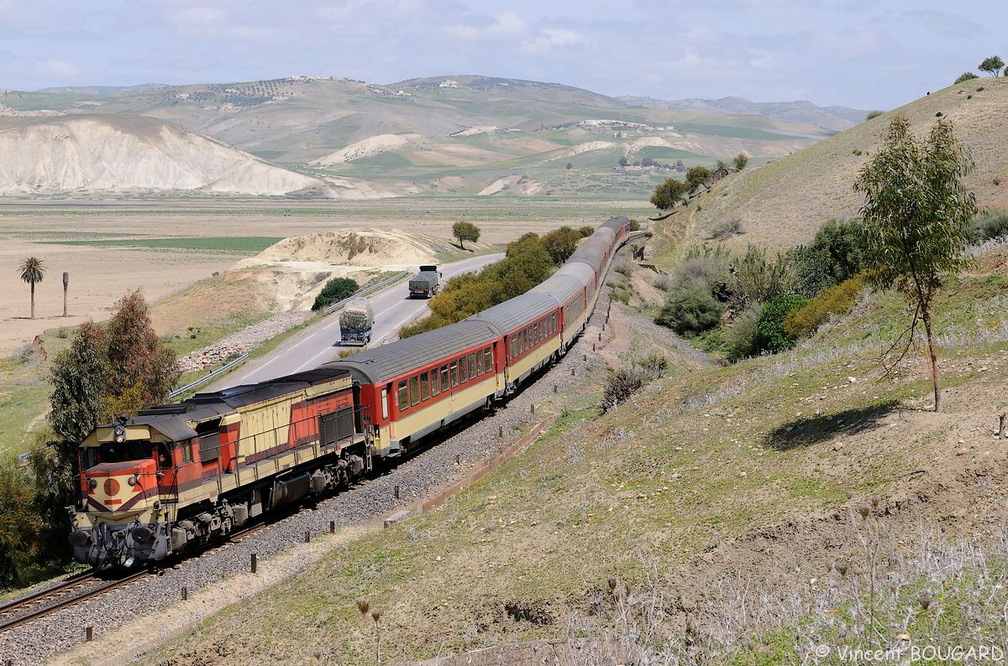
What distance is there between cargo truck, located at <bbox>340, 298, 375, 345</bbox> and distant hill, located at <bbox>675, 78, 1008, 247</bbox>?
41596 millimetres

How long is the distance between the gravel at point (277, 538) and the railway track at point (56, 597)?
10.9 inches

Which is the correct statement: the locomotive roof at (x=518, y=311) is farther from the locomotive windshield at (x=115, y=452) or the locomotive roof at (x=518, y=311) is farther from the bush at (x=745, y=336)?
the locomotive windshield at (x=115, y=452)

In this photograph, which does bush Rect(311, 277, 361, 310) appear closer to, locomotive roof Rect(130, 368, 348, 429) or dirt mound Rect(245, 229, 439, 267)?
dirt mound Rect(245, 229, 439, 267)

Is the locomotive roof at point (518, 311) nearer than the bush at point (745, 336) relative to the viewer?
Yes

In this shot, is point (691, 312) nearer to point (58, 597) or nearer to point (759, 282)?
point (759, 282)

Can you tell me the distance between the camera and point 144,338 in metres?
37.1

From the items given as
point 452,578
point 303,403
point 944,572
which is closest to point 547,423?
point 303,403

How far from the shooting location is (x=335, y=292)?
7794 cm

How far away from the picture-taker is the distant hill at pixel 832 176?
80.1 m

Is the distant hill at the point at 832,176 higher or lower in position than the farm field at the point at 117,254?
higher

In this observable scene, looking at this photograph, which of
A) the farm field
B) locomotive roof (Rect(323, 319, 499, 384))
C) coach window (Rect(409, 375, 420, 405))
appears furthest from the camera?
the farm field

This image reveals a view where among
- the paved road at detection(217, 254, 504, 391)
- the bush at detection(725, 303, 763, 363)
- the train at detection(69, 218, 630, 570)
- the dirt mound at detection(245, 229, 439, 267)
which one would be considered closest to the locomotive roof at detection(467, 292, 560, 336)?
the train at detection(69, 218, 630, 570)

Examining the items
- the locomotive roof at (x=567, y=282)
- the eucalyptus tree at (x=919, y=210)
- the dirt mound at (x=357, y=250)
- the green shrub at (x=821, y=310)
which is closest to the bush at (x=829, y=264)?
the green shrub at (x=821, y=310)

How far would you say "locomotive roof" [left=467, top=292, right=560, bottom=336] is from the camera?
3666 cm
